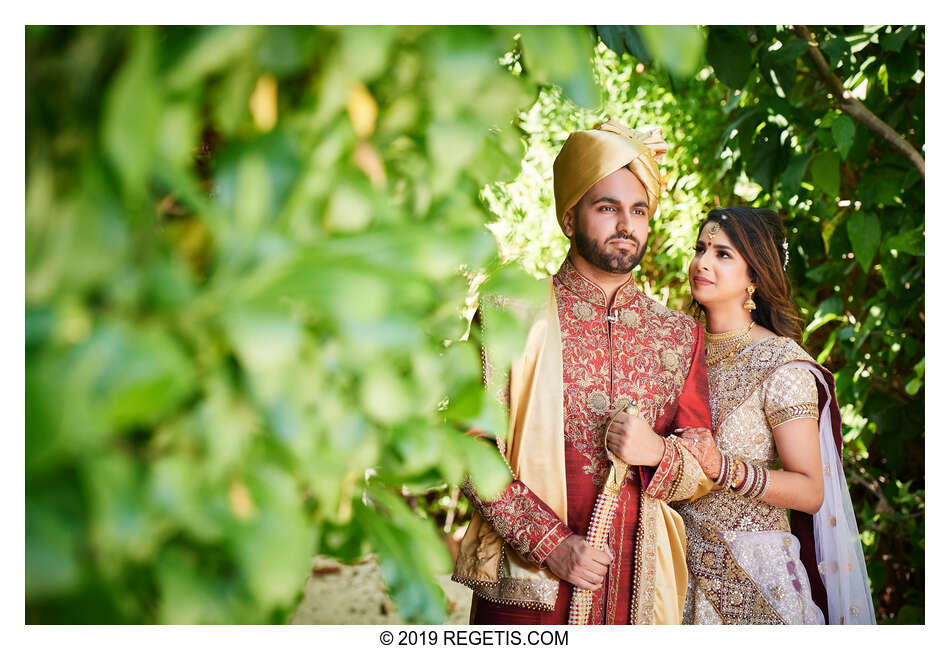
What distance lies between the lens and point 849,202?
2.31 metres

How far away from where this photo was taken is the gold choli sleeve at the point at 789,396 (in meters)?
1.64

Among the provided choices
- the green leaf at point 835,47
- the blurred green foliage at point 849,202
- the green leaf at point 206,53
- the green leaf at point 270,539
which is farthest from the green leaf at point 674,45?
the green leaf at point 835,47

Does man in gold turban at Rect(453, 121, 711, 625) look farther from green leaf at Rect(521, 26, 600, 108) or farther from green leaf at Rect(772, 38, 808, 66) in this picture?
green leaf at Rect(521, 26, 600, 108)

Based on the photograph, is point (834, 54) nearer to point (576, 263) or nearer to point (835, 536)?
point (576, 263)

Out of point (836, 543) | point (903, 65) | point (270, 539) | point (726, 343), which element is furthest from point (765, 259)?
point (270, 539)

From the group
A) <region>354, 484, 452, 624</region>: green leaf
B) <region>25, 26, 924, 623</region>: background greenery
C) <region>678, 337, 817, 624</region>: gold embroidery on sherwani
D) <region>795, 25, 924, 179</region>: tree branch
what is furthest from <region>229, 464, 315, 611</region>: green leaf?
<region>795, 25, 924, 179</region>: tree branch

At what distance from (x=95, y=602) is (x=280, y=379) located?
0.57ft

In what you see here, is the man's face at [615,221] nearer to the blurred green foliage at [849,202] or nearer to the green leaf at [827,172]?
the blurred green foliage at [849,202]

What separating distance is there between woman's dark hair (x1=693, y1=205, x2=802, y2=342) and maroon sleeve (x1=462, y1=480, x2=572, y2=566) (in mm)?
768

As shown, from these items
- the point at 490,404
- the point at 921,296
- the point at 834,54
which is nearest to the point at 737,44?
the point at 834,54

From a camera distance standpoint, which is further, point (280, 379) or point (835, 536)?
point (835, 536)

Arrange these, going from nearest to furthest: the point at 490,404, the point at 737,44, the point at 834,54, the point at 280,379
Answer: the point at 280,379
the point at 490,404
the point at 737,44
the point at 834,54

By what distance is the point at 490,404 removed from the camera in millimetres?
604

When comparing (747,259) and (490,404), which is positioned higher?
(747,259)
